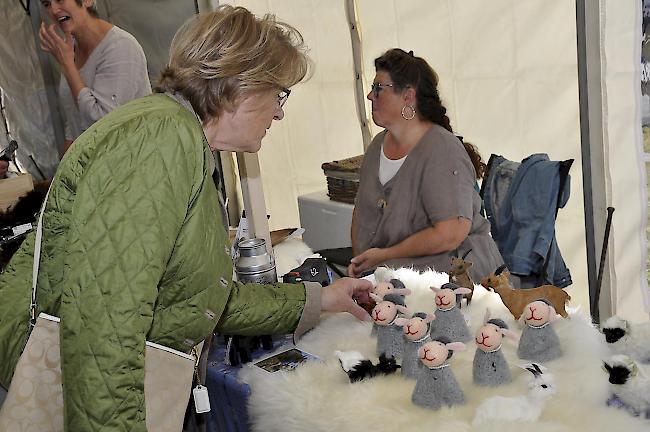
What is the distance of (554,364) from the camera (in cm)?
99

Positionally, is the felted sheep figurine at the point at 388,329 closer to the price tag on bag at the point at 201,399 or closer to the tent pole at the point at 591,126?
the price tag on bag at the point at 201,399

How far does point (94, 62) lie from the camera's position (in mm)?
1968

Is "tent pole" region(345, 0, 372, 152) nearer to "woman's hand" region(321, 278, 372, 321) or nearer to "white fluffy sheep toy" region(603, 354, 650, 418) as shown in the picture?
"woman's hand" region(321, 278, 372, 321)

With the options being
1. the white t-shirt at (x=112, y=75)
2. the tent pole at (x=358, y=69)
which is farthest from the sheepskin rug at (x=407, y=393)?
the tent pole at (x=358, y=69)

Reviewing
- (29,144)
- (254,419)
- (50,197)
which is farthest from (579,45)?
(29,144)

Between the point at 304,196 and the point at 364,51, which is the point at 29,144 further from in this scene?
the point at 364,51

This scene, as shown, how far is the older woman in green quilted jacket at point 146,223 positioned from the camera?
2.42 ft

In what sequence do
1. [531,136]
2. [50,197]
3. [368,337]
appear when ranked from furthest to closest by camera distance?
1. [531,136]
2. [368,337]
3. [50,197]

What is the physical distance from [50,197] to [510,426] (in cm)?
66

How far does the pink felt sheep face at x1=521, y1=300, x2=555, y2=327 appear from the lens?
38.9 inches

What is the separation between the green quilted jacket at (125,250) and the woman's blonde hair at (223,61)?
0.07m

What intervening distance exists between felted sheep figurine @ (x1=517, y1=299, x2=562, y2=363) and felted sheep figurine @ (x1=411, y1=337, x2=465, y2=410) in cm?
15

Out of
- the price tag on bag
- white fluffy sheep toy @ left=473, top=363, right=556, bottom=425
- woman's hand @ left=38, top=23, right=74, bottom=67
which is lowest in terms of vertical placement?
the price tag on bag

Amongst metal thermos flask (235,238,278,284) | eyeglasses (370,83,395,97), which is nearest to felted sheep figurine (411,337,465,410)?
metal thermos flask (235,238,278,284)
